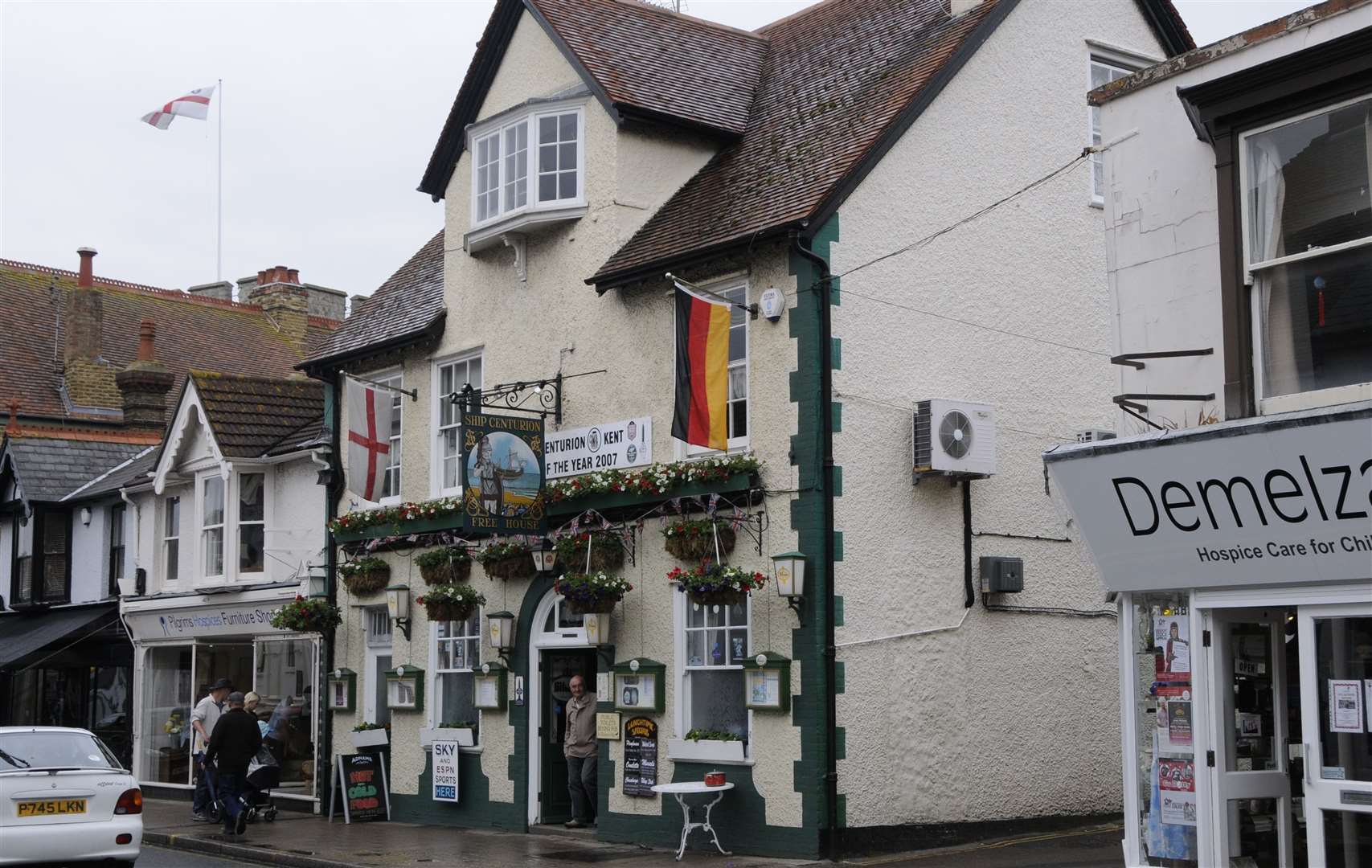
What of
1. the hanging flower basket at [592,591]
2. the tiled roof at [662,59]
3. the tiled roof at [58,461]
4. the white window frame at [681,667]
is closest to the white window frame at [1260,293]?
the white window frame at [681,667]

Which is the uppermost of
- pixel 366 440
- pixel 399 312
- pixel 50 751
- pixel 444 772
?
pixel 399 312

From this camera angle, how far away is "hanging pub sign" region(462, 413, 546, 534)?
1702 centimetres

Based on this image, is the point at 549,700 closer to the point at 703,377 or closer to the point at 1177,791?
the point at 703,377

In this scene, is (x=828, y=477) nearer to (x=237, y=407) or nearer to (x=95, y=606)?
(x=237, y=407)

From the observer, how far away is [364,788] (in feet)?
68.2

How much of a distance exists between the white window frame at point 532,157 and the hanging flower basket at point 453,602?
4.44 meters

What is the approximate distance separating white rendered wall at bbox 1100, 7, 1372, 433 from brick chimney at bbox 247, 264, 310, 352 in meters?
32.3

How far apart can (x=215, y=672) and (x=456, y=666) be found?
24.2 ft

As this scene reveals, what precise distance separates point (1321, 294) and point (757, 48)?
11.9 metres

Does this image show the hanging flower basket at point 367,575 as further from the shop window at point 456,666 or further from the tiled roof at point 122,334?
the tiled roof at point 122,334

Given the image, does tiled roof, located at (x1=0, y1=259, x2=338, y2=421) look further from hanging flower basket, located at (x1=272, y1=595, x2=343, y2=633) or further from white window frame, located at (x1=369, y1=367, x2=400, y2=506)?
white window frame, located at (x1=369, y1=367, x2=400, y2=506)

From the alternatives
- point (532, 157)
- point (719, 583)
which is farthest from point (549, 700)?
point (532, 157)

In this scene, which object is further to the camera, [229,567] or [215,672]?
[215,672]

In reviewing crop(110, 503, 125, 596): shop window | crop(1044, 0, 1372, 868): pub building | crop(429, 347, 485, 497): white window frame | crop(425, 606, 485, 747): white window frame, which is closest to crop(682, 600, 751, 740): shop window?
crop(425, 606, 485, 747): white window frame
